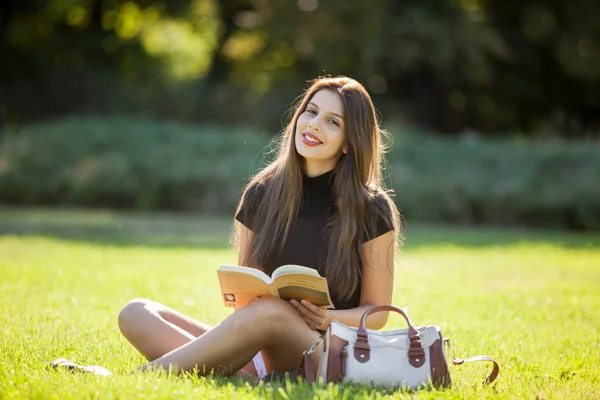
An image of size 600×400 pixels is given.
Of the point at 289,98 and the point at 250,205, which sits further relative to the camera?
the point at 289,98

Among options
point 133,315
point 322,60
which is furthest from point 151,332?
point 322,60

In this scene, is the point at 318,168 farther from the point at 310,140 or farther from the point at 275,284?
the point at 275,284

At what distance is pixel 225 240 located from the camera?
1218cm

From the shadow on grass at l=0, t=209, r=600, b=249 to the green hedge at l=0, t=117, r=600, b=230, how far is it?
1.73 feet

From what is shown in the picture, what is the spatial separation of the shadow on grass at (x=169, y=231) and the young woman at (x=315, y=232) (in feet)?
22.6

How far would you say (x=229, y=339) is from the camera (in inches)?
155

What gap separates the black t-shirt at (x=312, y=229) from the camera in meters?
4.34

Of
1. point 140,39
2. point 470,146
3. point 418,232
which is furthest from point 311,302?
point 140,39


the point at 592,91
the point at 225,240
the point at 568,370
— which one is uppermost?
the point at 592,91

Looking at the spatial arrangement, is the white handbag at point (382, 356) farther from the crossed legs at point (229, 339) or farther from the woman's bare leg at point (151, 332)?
the woman's bare leg at point (151, 332)

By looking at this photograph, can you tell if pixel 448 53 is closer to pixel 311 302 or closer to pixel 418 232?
pixel 418 232

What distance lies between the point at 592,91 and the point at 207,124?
10266 millimetres

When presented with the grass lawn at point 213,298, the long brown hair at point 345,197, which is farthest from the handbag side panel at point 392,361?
the long brown hair at point 345,197

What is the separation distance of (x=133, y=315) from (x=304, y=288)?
991mm
